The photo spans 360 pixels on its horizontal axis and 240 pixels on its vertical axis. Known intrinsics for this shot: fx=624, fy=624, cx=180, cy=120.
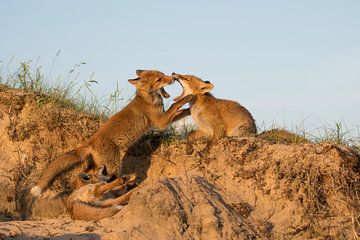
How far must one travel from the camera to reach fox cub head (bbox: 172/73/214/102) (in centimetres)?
1073

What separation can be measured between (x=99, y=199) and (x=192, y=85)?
3.47 metres

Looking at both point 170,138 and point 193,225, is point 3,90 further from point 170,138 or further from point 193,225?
point 193,225

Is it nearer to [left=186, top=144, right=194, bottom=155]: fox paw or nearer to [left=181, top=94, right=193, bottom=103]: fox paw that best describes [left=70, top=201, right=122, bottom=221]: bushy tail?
[left=186, top=144, right=194, bottom=155]: fox paw

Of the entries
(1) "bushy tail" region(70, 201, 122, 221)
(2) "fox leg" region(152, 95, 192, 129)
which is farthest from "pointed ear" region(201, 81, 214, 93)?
(1) "bushy tail" region(70, 201, 122, 221)

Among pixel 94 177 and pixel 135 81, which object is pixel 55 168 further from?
pixel 135 81

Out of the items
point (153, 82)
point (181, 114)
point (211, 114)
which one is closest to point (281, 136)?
point (211, 114)

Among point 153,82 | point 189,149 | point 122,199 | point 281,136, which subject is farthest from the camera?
point 153,82

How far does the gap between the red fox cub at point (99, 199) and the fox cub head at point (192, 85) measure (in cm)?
272

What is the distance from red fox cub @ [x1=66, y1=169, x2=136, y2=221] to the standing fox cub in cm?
57

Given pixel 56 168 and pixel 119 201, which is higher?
pixel 56 168

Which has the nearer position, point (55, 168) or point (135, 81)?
point (55, 168)

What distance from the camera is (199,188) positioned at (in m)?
7.51

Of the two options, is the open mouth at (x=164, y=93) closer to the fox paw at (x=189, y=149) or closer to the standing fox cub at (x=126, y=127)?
the standing fox cub at (x=126, y=127)

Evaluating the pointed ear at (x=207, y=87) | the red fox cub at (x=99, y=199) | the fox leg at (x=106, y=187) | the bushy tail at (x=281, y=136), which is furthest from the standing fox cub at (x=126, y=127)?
the bushy tail at (x=281, y=136)
